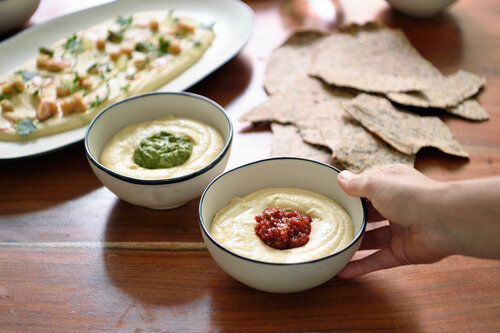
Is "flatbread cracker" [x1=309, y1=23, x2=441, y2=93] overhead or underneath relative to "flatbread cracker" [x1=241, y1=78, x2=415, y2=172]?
overhead

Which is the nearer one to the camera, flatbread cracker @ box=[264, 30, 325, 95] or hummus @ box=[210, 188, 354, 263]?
hummus @ box=[210, 188, 354, 263]

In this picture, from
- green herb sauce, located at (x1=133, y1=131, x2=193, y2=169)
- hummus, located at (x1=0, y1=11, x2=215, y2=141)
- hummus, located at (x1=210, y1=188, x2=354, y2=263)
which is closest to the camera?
hummus, located at (x1=210, y1=188, x2=354, y2=263)

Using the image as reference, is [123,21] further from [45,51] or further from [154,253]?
[154,253]

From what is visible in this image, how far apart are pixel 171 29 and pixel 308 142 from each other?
45.3 inches

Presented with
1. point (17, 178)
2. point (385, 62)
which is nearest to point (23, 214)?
point (17, 178)

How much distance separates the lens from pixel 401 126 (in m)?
2.12

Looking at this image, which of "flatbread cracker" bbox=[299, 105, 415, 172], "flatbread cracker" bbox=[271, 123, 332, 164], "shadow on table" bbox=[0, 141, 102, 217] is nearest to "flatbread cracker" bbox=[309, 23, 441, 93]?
"flatbread cracker" bbox=[299, 105, 415, 172]

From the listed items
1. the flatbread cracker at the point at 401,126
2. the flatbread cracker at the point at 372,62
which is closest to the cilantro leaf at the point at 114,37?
the flatbread cracker at the point at 372,62

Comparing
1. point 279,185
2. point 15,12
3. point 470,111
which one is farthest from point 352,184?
point 15,12

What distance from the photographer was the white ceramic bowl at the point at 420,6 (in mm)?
3027

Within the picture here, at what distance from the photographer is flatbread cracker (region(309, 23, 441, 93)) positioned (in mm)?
2348

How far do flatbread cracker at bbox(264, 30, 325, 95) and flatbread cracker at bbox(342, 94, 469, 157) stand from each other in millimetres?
446

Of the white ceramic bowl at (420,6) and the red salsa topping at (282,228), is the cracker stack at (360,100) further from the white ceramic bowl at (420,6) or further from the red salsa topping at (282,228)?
the red salsa topping at (282,228)

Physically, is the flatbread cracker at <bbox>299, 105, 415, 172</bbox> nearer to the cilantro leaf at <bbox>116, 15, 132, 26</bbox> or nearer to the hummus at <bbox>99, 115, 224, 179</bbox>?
the hummus at <bbox>99, 115, 224, 179</bbox>
